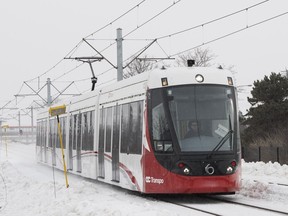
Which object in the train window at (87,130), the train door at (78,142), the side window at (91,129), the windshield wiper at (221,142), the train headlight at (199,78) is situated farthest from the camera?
the train door at (78,142)

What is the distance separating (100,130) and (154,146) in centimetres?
488

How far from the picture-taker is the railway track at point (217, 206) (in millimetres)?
11844

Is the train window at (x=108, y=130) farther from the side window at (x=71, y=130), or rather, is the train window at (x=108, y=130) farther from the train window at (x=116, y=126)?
the side window at (x=71, y=130)

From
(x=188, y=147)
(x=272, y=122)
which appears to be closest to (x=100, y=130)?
(x=188, y=147)

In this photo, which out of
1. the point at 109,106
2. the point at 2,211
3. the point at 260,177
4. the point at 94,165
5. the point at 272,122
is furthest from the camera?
the point at 272,122

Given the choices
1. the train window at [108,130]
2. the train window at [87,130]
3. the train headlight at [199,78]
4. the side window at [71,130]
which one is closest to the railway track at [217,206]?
the train headlight at [199,78]

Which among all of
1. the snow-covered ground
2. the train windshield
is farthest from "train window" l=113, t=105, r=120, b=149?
the train windshield

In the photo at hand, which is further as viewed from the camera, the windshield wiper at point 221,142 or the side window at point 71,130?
the side window at point 71,130

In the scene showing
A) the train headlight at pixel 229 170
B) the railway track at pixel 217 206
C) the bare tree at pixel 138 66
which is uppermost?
the bare tree at pixel 138 66

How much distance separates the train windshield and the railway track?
3.92 ft

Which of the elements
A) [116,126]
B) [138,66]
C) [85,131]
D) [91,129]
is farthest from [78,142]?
[138,66]

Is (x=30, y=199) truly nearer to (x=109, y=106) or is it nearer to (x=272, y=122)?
(x=109, y=106)

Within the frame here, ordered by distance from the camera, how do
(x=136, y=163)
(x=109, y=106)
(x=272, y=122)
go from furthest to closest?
(x=272, y=122)
(x=109, y=106)
(x=136, y=163)

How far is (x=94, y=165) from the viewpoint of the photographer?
63.1 feet
